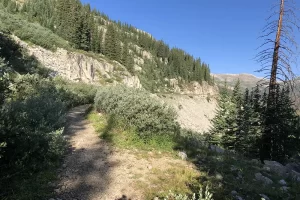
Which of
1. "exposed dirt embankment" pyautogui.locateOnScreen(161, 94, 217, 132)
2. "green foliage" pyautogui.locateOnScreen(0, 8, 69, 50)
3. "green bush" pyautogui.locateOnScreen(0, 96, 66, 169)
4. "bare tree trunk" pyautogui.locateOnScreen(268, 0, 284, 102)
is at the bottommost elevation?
"exposed dirt embankment" pyautogui.locateOnScreen(161, 94, 217, 132)

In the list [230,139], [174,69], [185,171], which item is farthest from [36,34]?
[174,69]

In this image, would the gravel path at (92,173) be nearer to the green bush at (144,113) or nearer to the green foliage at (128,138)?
the green foliage at (128,138)

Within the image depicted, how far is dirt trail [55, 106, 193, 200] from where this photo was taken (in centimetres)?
600

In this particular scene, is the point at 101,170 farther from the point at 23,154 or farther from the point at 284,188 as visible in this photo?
the point at 284,188

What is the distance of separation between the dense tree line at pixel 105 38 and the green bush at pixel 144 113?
54.0 metres

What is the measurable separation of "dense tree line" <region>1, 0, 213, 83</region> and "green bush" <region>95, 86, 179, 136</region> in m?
54.0

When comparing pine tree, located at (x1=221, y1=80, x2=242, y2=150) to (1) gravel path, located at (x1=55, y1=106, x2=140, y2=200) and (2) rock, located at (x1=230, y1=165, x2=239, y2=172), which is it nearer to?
(2) rock, located at (x1=230, y1=165, x2=239, y2=172)

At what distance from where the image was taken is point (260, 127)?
42.3 ft

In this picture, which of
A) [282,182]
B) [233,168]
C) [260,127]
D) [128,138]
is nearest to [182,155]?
[233,168]

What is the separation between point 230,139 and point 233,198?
56.9 ft

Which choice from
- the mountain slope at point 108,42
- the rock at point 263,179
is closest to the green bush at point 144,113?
the rock at point 263,179

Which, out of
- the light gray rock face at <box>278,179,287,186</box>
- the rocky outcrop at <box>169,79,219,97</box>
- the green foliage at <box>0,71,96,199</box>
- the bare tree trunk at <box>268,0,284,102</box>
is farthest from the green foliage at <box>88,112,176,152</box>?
the rocky outcrop at <box>169,79,219,97</box>

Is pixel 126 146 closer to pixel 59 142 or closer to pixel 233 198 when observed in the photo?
pixel 59 142

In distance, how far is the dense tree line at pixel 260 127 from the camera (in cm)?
1198
